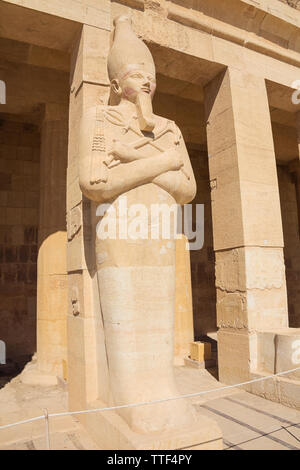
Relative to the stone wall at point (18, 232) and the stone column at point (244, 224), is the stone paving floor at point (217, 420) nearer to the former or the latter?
the stone column at point (244, 224)

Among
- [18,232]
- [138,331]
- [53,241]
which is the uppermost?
[18,232]

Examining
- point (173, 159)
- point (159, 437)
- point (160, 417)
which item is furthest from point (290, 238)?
point (159, 437)

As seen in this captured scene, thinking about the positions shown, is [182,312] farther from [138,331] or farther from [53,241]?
[138,331]

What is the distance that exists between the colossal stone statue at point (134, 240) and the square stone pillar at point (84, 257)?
372 mm

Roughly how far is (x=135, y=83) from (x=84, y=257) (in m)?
1.68

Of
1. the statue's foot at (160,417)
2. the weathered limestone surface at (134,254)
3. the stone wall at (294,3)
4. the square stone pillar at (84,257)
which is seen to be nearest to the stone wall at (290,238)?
the stone wall at (294,3)

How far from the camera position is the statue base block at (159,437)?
2.41 meters

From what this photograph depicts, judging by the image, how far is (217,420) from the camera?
3.59 m

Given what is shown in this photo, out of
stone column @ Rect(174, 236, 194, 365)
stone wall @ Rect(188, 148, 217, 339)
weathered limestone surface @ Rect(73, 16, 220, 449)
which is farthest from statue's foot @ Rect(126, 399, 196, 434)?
stone wall @ Rect(188, 148, 217, 339)

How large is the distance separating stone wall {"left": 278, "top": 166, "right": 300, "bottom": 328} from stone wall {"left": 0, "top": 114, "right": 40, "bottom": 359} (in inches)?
286

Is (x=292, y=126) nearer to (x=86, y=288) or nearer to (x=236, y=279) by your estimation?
(x=236, y=279)

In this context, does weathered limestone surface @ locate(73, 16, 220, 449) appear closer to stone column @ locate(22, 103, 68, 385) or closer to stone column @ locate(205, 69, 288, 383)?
stone column @ locate(205, 69, 288, 383)

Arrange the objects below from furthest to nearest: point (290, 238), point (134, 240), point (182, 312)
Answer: point (290, 238), point (182, 312), point (134, 240)

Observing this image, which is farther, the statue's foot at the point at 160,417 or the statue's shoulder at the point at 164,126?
the statue's shoulder at the point at 164,126
